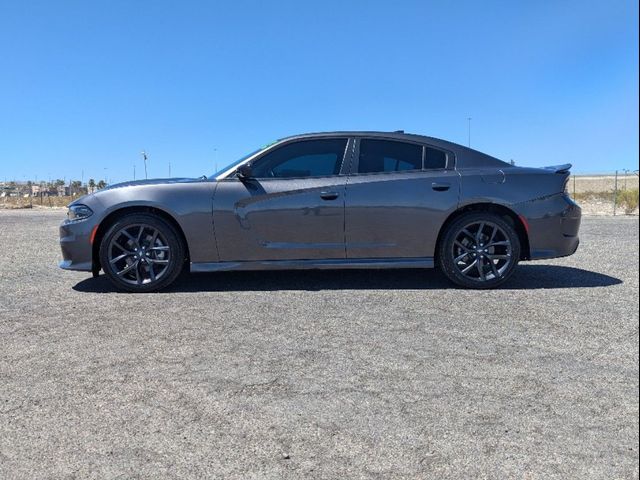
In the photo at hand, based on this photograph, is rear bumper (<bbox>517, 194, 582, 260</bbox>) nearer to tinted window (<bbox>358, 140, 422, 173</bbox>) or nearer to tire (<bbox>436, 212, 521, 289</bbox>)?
tire (<bbox>436, 212, 521, 289</bbox>)

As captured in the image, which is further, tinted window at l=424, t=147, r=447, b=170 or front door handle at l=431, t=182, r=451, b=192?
tinted window at l=424, t=147, r=447, b=170

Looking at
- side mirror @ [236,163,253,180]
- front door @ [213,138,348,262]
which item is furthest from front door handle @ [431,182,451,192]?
side mirror @ [236,163,253,180]

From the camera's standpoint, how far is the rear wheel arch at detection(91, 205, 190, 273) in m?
4.75

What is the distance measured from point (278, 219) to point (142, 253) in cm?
136

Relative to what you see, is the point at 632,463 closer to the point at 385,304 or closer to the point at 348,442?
the point at 348,442

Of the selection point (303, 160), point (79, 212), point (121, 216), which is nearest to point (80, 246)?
point (79, 212)

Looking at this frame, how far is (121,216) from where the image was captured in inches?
189

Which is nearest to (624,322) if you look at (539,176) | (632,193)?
(539,176)

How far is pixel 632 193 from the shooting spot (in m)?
21.7

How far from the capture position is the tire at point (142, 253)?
4.69 metres

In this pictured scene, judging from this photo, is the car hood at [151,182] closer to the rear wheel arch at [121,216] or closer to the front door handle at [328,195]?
the rear wheel arch at [121,216]

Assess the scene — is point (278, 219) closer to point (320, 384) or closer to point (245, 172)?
point (245, 172)

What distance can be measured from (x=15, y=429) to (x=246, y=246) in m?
2.79

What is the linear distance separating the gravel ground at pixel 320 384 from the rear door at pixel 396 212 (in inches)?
18.3
